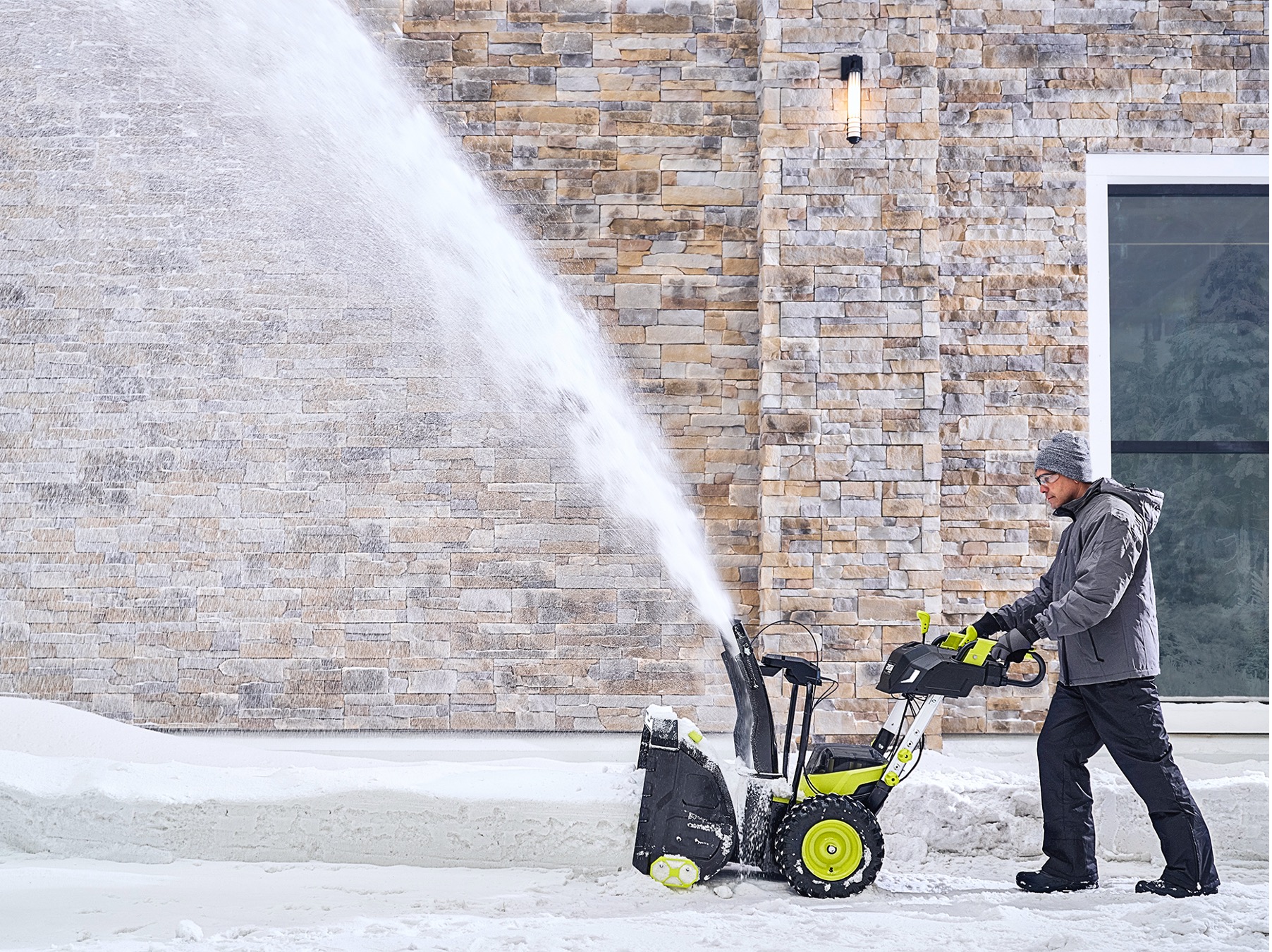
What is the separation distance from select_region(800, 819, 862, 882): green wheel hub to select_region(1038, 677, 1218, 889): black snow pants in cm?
84

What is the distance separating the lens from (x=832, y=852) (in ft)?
12.1

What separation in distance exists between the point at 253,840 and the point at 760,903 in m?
2.16

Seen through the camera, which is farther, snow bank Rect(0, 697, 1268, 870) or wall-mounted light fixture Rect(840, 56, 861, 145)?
wall-mounted light fixture Rect(840, 56, 861, 145)

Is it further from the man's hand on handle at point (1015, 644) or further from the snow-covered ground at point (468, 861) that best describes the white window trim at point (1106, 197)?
the man's hand on handle at point (1015, 644)

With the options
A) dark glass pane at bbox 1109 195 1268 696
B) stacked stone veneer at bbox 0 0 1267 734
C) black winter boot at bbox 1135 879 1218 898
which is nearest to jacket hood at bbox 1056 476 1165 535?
black winter boot at bbox 1135 879 1218 898

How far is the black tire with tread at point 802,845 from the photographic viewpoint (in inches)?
146

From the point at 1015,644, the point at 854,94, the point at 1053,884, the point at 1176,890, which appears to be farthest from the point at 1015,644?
the point at 854,94

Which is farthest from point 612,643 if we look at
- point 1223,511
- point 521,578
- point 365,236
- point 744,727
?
point 1223,511

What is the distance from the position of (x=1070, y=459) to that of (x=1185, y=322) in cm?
252

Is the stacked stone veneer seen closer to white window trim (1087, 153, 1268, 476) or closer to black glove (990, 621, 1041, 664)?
white window trim (1087, 153, 1268, 476)

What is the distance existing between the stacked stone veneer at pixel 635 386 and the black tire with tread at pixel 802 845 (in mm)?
1709

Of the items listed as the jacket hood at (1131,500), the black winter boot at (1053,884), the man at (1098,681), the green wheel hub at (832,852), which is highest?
the jacket hood at (1131,500)

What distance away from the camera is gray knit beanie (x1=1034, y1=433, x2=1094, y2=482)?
4.01m

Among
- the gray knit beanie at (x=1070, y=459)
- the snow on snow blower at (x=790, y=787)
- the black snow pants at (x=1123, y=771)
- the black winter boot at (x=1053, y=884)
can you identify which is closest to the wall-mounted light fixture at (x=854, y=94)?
the gray knit beanie at (x=1070, y=459)
